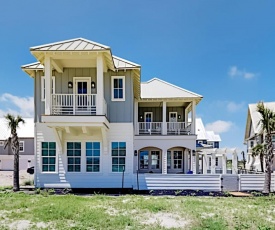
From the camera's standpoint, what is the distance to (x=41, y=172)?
44.6 ft

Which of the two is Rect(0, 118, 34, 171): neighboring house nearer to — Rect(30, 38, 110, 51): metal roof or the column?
Rect(30, 38, 110, 51): metal roof

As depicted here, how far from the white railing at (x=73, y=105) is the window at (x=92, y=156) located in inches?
74.4

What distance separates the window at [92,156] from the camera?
542 inches

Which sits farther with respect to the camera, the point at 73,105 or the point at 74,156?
the point at 74,156

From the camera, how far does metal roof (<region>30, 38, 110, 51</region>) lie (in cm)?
1145

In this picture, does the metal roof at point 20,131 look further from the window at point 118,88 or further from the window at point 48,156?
the window at point 118,88

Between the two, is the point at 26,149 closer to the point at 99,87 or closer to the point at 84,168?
the point at 84,168

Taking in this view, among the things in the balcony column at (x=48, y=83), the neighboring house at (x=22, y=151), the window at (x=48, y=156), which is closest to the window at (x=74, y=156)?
the window at (x=48, y=156)

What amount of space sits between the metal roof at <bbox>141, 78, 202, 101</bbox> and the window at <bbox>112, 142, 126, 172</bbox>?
200 inches

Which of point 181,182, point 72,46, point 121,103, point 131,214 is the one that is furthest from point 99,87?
point 181,182

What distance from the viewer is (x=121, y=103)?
45.2 feet

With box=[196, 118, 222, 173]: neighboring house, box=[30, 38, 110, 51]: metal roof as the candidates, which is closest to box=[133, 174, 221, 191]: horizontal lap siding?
box=[30, 38, 110, 51]: metal roof

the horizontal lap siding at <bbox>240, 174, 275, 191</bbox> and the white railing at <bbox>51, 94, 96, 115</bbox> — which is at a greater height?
the white railing at <bbox>51, 94, 96, 115</bbox>

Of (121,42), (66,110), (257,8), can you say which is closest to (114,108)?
(66,110)
